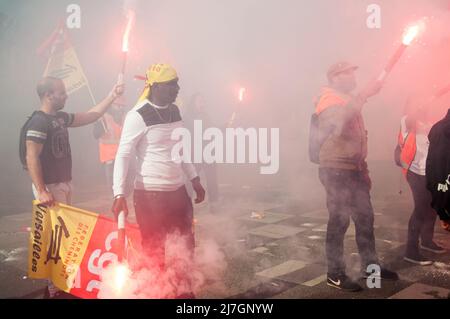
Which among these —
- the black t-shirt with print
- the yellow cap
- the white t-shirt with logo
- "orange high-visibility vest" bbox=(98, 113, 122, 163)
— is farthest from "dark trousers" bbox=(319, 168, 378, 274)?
"orange high-visibility vest" bbox=(98, 113, 122, 163)

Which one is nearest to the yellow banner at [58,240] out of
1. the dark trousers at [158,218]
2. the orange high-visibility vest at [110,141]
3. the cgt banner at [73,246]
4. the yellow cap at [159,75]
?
the cgt banner at [73,246]

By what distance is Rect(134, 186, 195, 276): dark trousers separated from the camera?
316 centimetres

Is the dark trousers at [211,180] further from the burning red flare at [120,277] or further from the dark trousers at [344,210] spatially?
the burning red flare at [120,277]

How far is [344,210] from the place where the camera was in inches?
152

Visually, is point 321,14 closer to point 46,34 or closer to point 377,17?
point 377,17

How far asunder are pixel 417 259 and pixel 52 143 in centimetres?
346

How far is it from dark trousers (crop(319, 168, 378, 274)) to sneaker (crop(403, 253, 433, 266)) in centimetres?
67

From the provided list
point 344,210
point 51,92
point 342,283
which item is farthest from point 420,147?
point 51,92

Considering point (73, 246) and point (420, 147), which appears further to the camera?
point (420, 147)

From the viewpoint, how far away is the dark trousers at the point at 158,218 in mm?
3156

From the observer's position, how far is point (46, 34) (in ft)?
39.3

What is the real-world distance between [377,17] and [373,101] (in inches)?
130

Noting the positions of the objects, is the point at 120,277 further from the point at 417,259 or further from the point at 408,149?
the point at 408,149

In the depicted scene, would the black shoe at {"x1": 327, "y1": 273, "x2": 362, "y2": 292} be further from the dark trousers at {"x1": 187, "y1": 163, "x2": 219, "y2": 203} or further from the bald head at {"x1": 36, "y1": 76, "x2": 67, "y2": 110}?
the dark trousers at {"x1": 187, "y1": 163, "x2": 219, "y2": 203}
